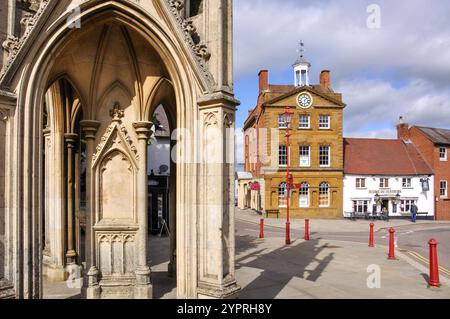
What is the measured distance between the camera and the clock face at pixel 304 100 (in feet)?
115

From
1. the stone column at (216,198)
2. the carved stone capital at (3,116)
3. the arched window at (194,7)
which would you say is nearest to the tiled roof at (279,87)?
the arched window at (194,7)

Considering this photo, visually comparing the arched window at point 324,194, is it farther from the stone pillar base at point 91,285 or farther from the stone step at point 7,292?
the stone step at point 7,292

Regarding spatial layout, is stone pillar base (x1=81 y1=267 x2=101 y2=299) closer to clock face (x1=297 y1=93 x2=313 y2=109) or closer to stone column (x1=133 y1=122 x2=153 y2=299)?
stone column (x1=133 y1=122 x2=153 y2=299)

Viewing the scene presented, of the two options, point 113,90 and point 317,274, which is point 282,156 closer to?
point 317,274

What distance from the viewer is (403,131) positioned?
4091 centimetres

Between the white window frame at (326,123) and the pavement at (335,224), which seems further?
the white window frame at (326,123)

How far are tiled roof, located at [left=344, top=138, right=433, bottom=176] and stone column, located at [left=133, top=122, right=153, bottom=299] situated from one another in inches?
1202

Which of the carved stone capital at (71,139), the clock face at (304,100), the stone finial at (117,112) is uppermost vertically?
the clock face at (304,100)

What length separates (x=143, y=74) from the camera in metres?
7.90

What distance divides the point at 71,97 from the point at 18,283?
5.21 meters

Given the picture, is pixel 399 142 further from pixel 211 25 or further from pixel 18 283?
pixel 18 283

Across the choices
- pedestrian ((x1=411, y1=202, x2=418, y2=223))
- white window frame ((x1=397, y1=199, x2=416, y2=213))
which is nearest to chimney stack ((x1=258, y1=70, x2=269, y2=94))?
white window frame ((x1=397, y1=199, x2=416, y2=213))

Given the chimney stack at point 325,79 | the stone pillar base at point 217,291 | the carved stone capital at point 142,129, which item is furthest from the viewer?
the chimney stack at point 325,79

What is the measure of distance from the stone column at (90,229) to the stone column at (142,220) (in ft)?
2.66
